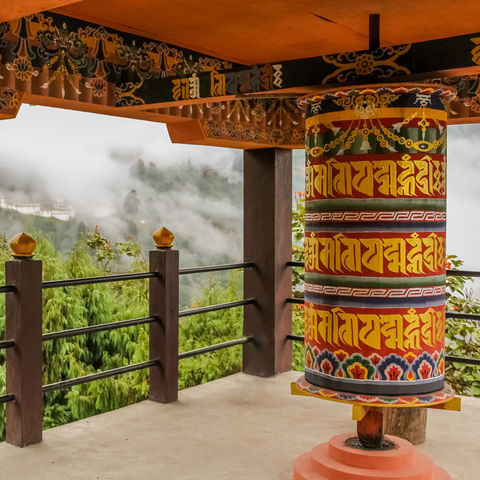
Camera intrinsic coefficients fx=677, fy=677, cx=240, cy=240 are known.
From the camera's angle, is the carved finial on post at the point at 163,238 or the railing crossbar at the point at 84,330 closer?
the railing crossbar at the point at 84,330

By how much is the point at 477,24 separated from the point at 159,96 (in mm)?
1547

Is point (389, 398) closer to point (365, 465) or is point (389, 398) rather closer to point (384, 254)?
point (365, 465)

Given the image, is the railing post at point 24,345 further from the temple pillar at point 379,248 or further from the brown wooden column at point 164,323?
the temple pillar at point 379,248

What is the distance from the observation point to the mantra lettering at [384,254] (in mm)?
2746

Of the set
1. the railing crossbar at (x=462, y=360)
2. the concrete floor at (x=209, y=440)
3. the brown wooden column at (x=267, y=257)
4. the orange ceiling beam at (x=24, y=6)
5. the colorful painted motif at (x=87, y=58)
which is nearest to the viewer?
the orange ceiling beam at (x=24, y=6)

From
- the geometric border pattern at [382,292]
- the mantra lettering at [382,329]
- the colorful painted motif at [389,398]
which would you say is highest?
the geometric border pattern at [382,292]

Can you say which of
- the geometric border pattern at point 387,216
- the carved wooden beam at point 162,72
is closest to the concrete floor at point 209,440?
the geometric border pattern at point 387,216

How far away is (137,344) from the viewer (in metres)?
7.51

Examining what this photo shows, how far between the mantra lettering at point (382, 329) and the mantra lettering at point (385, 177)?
486 millimetres

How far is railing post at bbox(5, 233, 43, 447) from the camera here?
3.50 meters

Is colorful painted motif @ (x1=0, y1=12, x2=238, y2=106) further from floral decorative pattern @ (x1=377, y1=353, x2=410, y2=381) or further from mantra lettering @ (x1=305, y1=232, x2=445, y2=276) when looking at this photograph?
floral decorative pattern @ (x1=377, y1=353, x2=410, y2=381)

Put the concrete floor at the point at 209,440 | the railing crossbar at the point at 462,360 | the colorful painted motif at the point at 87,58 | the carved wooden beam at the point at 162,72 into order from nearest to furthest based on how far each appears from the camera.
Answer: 1. the carved wooden beam at the point at 162,72
2. the colorful painted motif at the point at 87,58
3. the concrete floor at the point at 209,440
4. the railing crossbar at the point at 462,360

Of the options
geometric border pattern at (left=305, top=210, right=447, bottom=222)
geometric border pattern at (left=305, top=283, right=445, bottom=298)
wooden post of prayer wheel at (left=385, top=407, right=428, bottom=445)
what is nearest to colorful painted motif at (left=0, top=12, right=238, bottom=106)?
geometric border pattern at (left=305, top=210, right=447, bottom=222)

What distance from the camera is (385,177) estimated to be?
273 centimetres
